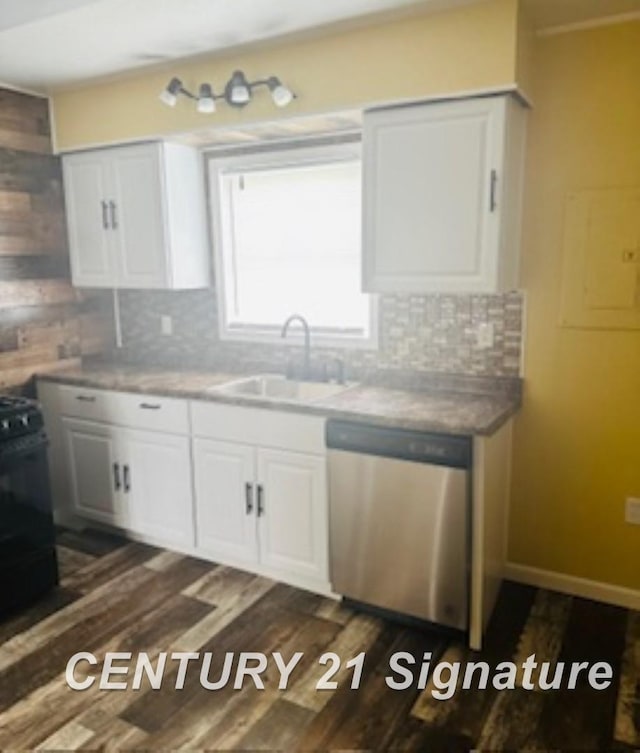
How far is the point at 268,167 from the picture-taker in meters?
3.22

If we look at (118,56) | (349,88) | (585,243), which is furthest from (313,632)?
(118,56)

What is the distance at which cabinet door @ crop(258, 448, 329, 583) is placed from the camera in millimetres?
2699

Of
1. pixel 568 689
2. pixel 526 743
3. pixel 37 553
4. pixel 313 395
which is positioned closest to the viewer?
pixel 526 743

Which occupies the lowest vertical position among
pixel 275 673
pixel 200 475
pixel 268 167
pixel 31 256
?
pixel 275 673

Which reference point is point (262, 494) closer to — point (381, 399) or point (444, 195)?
point (381, 399)

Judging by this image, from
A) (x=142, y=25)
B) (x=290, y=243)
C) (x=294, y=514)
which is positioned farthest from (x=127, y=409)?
(x=142, y=25)

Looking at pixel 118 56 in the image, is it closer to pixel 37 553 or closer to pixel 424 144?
pixel 424 144

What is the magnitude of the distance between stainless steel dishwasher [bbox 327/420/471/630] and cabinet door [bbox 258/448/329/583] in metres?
0.09

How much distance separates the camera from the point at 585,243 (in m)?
2.53

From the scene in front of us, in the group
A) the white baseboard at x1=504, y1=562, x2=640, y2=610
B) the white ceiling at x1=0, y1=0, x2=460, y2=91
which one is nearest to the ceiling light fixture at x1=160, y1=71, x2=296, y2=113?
the white ceiling at x1=0, y1=0, x2=460, y2=91

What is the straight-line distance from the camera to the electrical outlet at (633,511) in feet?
8.56

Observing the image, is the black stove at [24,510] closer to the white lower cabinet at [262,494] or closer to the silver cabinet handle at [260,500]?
the white lower cabinet at [262,494]

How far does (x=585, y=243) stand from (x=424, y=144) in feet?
2.55

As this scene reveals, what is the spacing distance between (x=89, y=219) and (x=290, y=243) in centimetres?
113
